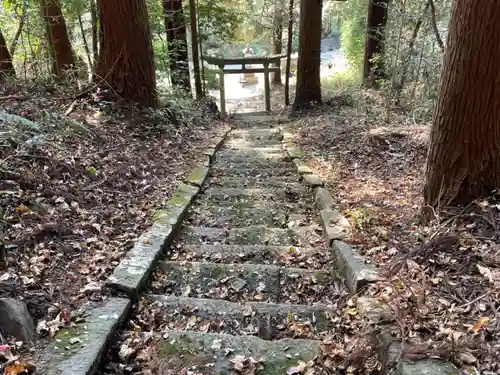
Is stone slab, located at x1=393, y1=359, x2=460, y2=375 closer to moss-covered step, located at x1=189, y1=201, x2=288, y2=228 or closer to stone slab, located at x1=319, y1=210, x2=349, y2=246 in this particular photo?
stone slab, located at x1=319, y1=210, x2=349, y2=246

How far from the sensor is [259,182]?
5961mm

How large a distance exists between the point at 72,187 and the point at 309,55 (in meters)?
8.40

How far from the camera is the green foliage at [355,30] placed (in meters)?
16.2

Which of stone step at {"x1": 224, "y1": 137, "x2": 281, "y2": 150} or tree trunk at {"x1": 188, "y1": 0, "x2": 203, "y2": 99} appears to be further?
tree trunk at {"x1": 188, "y1": 0, "x2": 203, "y2": 99}

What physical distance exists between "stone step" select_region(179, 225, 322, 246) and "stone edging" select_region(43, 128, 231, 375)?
19 centimetres

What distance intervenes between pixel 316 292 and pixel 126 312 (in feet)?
4.40

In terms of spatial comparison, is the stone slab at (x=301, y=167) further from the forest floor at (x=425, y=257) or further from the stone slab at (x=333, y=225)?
the stone slab at (x=333, y=225)

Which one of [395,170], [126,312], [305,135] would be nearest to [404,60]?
[305,135]

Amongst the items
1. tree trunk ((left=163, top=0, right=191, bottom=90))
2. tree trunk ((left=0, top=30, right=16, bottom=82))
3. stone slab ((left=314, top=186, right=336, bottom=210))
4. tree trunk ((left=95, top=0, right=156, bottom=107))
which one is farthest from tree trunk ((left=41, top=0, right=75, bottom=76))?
stone slab ((left=314, top=186, right=336, bottom=210))

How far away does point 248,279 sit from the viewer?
3266 mm

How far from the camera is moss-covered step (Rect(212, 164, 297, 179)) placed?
639 cm

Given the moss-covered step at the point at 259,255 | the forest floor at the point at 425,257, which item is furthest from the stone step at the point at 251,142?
the moss-covered step at the point at 259,255

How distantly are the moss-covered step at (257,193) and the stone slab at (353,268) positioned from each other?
1712mm

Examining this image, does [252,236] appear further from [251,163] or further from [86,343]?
[251,163]
